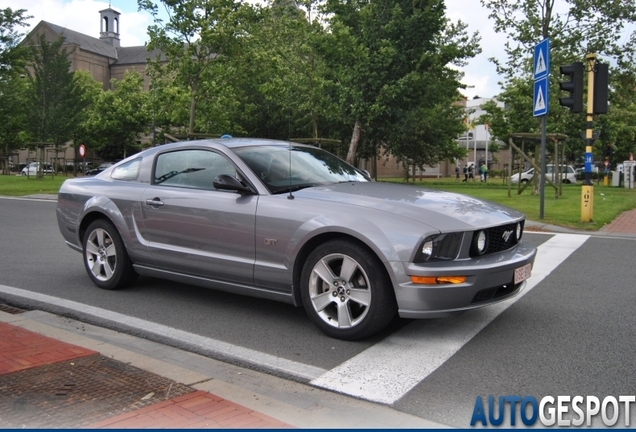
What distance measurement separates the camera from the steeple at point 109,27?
101m

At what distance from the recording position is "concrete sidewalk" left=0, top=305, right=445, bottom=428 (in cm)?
329

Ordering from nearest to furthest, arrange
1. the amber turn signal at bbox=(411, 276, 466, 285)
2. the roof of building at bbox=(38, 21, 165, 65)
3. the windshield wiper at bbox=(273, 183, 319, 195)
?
the amber turn signal at bbox=(411, 276, 466, 285) < the windshield wiper at bbox=(273, 183, 319, 195) < the roof of building at bbox=(38, 21, 165, 65)

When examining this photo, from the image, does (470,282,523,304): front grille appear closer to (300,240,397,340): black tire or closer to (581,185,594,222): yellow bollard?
(300,240,397,340): black tire

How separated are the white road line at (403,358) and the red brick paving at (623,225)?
7525mm

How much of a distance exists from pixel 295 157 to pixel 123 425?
10.5ft

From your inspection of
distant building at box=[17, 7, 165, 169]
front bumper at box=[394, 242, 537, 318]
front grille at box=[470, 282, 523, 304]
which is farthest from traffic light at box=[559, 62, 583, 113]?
distant building at box=[17, 7, 165, 169]

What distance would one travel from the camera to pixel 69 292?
640 cm

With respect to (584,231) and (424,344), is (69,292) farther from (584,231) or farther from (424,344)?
(584,231)

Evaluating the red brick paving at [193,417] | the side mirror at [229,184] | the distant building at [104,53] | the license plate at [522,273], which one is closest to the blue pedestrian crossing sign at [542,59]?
the license plate at [522,273]

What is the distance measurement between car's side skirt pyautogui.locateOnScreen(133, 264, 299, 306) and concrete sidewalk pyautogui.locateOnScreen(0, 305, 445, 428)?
86cm

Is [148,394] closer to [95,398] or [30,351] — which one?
[95,398]

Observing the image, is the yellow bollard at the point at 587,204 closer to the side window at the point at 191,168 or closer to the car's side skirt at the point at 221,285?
the side window at the point at 191,168

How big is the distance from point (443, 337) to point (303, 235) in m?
1.33

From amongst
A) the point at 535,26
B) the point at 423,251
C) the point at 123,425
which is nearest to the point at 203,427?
the point at 123,425
